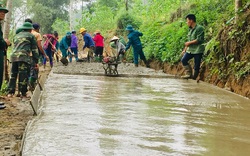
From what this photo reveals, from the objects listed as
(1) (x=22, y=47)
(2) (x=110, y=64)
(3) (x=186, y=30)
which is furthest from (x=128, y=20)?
(1) (x=22, y=47)

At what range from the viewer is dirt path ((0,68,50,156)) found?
161 inches

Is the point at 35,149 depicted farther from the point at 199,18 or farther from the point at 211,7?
the point at 211,7

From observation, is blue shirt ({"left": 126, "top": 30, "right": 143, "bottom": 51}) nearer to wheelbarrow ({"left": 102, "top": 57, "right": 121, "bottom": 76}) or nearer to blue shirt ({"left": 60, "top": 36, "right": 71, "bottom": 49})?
wheelbarrow ({"left": 102, "top": 57, "right": 121, "bottom": 76})

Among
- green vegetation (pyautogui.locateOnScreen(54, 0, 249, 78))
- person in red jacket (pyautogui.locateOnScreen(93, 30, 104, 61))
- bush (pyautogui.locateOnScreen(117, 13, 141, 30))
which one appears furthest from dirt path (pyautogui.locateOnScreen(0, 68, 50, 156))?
bush (pyautogui.locateOnScreen(117, 13, 141, 30))

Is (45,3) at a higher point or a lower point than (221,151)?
higher

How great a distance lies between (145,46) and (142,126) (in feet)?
47.2

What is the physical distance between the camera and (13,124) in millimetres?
5414

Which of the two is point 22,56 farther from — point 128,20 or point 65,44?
point 128,20

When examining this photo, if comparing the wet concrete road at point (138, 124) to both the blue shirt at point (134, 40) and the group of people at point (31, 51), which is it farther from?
the blue shirt at point (134, 40)

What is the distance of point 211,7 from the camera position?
12.9 metres

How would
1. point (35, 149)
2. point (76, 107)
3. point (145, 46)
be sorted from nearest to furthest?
point (35, 149) → point (76, 107) → point (145, 46)

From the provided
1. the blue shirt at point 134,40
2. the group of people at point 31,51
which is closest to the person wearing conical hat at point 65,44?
the group of people at point 31,51

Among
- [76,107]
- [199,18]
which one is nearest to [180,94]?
[76,107]

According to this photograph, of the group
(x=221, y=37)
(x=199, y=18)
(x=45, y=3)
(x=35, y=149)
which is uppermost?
(x=45, y=3)
